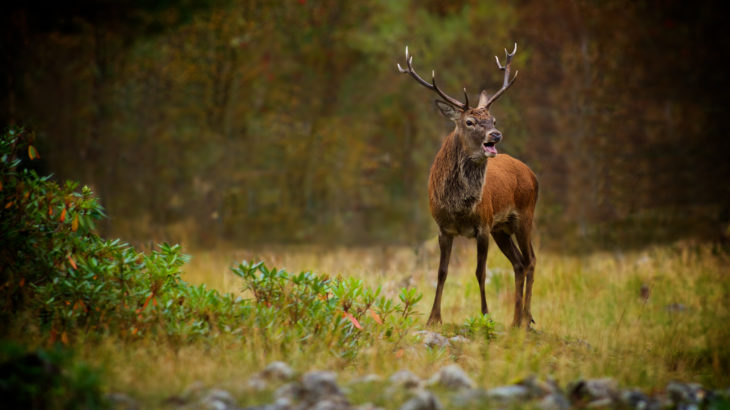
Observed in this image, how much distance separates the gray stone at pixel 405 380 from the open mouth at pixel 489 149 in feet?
9.37

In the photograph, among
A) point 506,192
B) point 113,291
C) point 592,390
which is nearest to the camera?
point 592,390

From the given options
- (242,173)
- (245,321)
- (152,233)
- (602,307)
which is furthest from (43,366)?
(242,173)

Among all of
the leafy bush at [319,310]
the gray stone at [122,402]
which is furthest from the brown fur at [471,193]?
the gray stone at [122,402]

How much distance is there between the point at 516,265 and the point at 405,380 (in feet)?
12.4

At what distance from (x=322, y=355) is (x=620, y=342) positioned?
12.2ft

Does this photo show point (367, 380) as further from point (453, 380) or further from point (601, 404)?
point (601, 404)

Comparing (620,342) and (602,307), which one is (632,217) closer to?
(602,307)

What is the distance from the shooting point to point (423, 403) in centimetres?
412

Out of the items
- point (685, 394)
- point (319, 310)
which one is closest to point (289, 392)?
point (319, 310)

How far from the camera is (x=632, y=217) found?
17281 mm

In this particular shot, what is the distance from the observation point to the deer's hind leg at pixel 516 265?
7.84 metres

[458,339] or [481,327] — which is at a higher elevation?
[481,327]

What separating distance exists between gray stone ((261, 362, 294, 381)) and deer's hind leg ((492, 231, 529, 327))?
12.0ft

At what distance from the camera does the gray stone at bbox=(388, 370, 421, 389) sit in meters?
4.73
